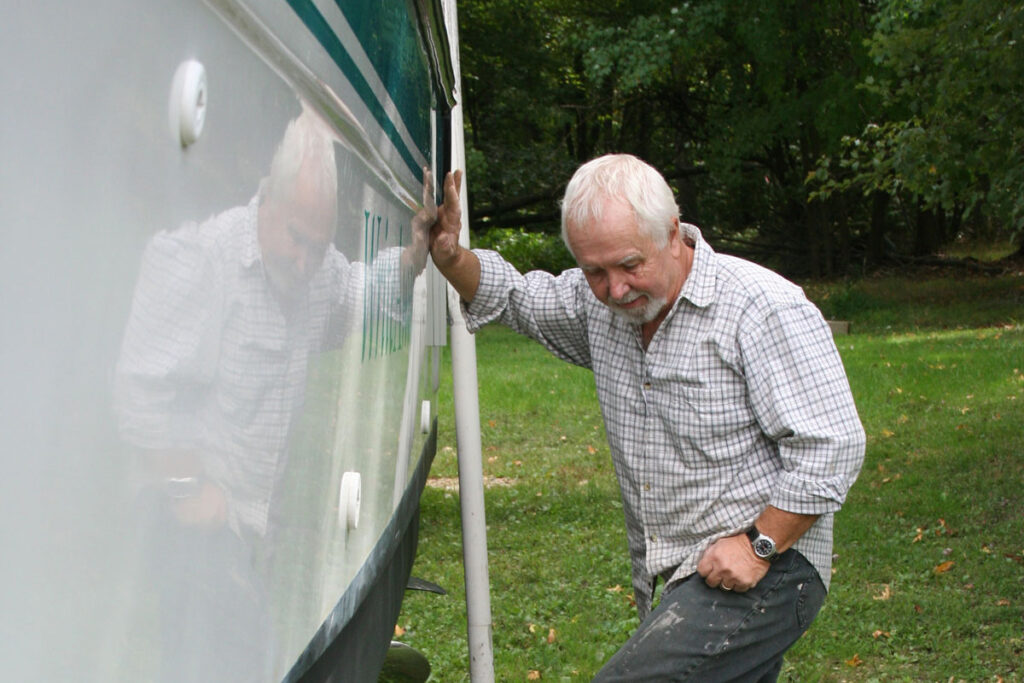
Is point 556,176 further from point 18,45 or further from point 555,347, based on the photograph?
point 18,45

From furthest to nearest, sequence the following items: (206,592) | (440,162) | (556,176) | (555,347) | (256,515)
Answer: (556,176) < (440,162) < (555,347) < (256,515) < (206,592)

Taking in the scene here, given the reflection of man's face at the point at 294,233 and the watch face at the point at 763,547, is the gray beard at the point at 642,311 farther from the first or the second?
the reflection of man's face at the point at 294,233

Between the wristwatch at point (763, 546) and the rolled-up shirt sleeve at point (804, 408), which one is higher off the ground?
the rolled-up shirt sleeve at point (804, 408)

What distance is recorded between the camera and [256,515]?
137 cm

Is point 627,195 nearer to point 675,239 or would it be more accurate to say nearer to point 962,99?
point 675,239

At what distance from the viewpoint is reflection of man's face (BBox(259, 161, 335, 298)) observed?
1.39 meters

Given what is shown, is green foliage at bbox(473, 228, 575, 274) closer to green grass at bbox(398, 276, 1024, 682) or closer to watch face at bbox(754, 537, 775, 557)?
green grass at bbox(398, 276, 1024, 682)

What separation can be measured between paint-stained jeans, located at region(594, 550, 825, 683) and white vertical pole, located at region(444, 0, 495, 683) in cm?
126

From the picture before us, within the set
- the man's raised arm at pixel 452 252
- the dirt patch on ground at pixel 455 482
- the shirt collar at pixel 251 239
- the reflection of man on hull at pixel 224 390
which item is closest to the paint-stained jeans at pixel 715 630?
the man's raised arm at pixel 452 252

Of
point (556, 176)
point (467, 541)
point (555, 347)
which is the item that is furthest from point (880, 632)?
point (556, 176)

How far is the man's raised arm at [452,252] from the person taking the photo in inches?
126

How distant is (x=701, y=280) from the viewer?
2668 millimetres

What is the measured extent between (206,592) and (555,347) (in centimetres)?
217

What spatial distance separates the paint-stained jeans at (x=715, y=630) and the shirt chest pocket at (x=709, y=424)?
0.85 feet
